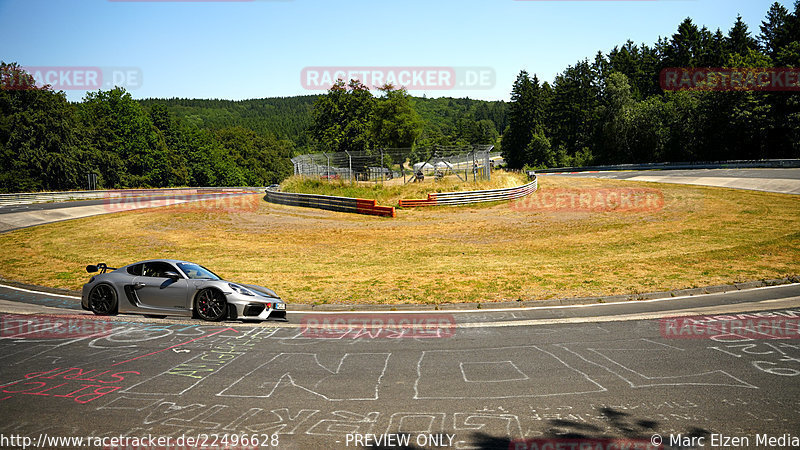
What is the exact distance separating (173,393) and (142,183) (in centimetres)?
9391

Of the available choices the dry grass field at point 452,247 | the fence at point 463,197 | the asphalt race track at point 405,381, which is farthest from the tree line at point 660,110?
the asphalt race track at point 405,381

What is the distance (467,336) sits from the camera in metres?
10.3

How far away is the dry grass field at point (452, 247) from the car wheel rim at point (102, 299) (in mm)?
4329

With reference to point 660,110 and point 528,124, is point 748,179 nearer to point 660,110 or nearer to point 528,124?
point 660,110

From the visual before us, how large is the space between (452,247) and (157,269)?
12.9 metres

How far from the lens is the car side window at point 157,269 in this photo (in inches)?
462

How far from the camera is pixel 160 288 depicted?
37.9ft

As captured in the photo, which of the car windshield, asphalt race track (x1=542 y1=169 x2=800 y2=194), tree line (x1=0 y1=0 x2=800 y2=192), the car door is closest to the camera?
the car door

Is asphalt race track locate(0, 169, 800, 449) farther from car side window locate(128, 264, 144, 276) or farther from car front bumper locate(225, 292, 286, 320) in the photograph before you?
car side window locate(128, 264, 144, 276)

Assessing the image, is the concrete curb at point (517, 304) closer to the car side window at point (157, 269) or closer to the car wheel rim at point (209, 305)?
the car wheel rim at point (209, 305)

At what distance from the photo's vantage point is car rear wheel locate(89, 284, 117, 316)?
39.2 ft

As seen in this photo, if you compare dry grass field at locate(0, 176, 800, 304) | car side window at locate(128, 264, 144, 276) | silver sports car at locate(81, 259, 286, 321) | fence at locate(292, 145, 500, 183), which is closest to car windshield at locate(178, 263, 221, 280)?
silver sports car at locate(81, 259, 286, 321)

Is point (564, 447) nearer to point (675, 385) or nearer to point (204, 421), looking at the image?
point (675, 385)

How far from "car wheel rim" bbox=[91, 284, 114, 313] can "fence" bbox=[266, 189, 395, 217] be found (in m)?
20.0
